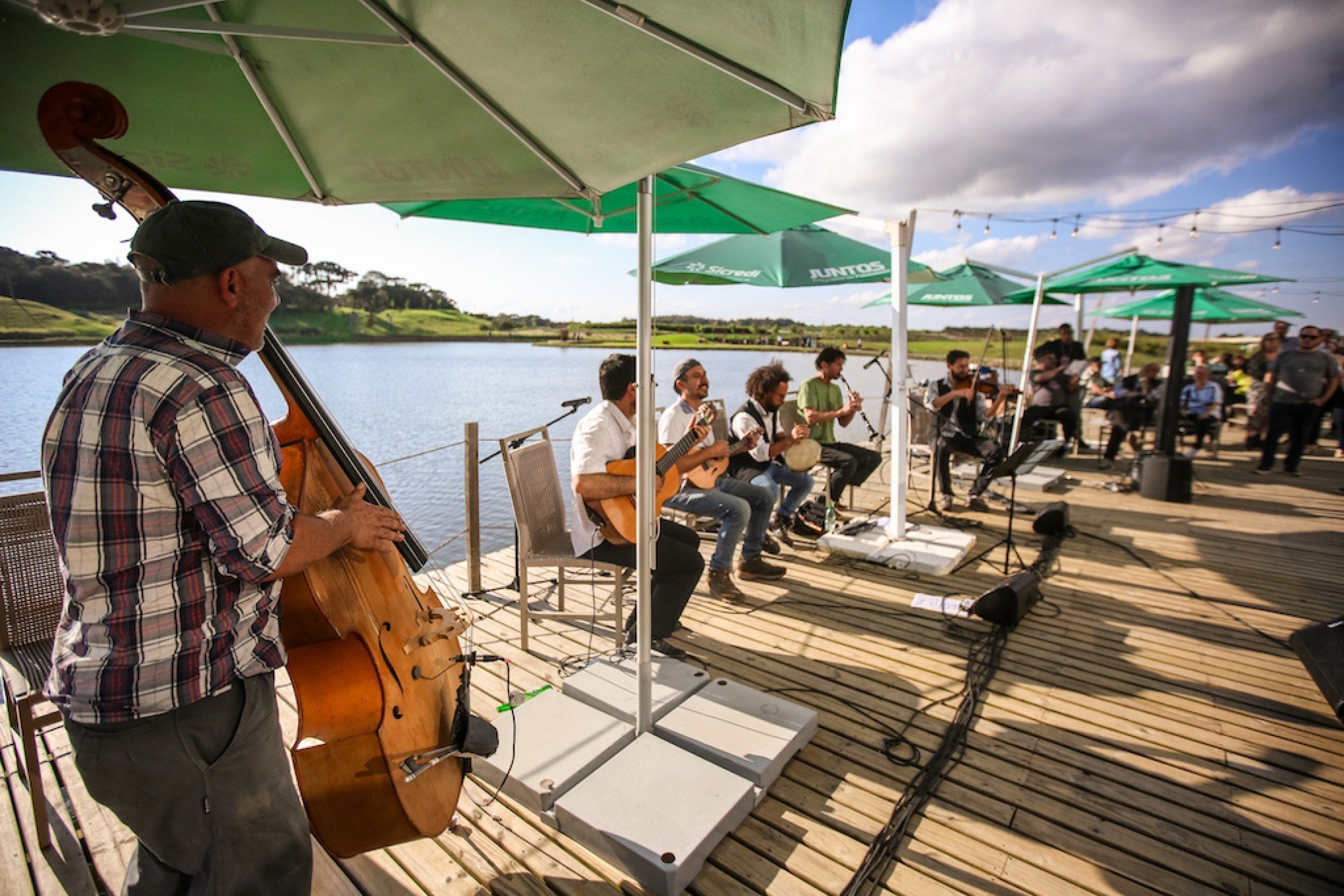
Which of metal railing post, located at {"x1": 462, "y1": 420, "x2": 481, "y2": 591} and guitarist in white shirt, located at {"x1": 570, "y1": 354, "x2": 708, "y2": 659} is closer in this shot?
guitarist in white shirt, located at {"x1": 570, "y1": 354, "x2": 708, "y2": 659}

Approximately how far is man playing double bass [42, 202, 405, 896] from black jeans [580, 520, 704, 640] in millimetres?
2038

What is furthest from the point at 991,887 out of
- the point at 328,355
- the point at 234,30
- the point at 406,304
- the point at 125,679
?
the point at 328,355

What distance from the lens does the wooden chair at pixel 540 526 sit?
332 centimetres

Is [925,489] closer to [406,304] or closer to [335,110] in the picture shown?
[335,110]

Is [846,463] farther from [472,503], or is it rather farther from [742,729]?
[742,729]

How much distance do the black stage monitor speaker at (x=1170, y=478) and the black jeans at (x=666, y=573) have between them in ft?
19.8

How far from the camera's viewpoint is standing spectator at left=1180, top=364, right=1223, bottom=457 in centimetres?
920

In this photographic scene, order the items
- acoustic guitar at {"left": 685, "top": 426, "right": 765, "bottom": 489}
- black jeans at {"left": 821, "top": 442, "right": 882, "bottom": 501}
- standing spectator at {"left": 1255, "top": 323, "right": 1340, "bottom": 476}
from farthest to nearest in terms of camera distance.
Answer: standing spectator at {"left": 1255, "top": 323, "right": 1340, "bottom": 476}, black jeans at {"left": 821, "top": 442, "right": 882, "bottom": 501}, acoustic guitar at {"left": 685, "top": 426, "right": 765, "bottom": 489}

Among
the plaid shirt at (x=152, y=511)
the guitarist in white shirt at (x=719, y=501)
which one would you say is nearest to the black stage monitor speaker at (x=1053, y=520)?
the guitarist in white shirt at (x=719, y=501)

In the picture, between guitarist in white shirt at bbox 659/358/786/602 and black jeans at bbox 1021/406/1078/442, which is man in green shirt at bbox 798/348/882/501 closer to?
guitarist in white shirt at bbox 659/358/786/602

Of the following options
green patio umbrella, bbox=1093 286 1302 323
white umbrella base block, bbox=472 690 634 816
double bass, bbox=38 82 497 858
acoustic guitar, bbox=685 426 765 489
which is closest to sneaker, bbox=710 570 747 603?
acoustic guitar, bbox=685 426 765 489

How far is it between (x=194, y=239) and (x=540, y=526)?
2498mm

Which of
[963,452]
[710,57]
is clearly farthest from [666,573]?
[963,452]

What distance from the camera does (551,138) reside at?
6.36ft
